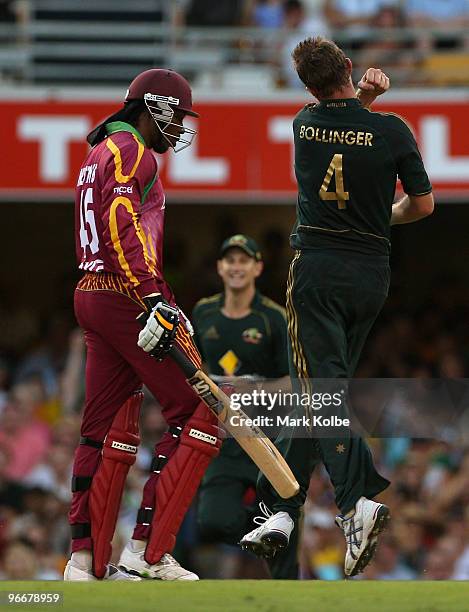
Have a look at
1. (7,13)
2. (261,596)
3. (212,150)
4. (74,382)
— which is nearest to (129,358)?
(261,596)

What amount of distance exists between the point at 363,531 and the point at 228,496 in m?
2.14

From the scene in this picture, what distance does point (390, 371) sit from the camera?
38.3 ft

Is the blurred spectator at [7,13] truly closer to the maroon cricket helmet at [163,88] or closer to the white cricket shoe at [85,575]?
the maroon cricket helmet at [163,88]

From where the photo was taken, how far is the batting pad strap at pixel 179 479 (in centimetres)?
604

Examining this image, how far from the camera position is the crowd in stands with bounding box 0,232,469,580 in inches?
372

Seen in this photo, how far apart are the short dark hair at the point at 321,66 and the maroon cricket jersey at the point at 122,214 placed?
2.60 ft

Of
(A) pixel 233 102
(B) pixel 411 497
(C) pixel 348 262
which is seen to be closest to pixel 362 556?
(C) pixel 348 262

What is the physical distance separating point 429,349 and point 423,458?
2173 mm

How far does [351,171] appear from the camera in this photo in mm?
5844

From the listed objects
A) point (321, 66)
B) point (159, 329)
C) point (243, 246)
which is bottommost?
point (159, 329)

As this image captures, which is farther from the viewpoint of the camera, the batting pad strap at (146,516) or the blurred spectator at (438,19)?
the blurred spectator at (438,19)

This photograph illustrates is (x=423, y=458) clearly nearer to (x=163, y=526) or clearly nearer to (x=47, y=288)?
(x=163, y=526)

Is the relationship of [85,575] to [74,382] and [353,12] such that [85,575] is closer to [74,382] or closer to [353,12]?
[74,382]

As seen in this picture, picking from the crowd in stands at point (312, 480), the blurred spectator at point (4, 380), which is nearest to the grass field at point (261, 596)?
the crowd in stands at point (312, 480)
